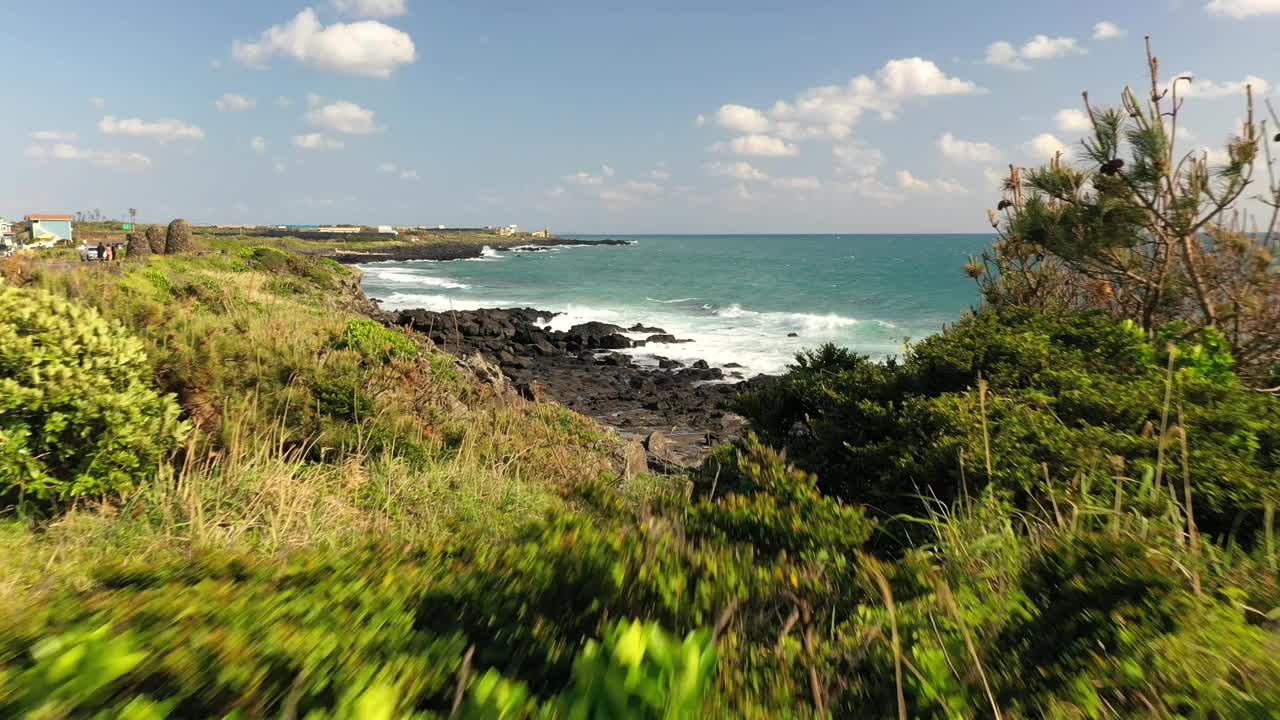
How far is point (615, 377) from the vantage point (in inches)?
978

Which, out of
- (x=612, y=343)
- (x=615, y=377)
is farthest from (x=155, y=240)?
(x=615, y=377)

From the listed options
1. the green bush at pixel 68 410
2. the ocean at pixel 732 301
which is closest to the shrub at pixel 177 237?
the ocean at pixel 732 301

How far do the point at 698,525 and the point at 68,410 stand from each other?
457 centimetres

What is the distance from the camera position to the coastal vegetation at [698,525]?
1.73 meters

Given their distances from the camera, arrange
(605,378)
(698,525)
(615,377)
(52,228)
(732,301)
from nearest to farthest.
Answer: (698,525) → (605,378) → (615,377) → (732,301) → (52,228)

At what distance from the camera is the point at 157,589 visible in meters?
2.11

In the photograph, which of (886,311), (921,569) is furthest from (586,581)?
(886,311)

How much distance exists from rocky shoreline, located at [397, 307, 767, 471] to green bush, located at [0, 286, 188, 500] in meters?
8.36

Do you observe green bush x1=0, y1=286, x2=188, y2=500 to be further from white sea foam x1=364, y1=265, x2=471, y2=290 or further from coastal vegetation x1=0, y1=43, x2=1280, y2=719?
white sea foam x1=364, y1=265, x2=471, y2=290

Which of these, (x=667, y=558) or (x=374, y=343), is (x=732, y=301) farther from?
(x=667, y=558)

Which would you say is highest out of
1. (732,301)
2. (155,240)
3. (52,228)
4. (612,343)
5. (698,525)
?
(52,228)

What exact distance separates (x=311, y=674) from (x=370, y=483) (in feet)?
13.2

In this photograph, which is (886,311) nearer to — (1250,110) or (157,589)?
(1250,110)

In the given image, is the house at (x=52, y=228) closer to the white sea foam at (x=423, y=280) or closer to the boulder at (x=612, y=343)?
the white sea foam at (x=423, y=280)
